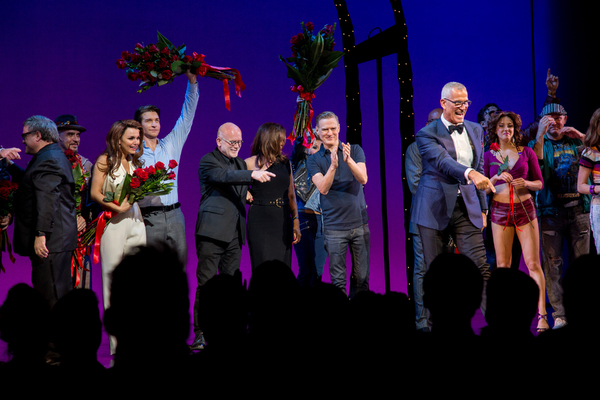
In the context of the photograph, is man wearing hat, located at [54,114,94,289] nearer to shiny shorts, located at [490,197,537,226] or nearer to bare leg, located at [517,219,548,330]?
shiny shorts, located at [490,197,537,226]

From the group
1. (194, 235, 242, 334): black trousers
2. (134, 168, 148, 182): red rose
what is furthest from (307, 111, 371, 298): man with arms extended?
(134, 168, 148, 182): red rose

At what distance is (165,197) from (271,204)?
774 mm

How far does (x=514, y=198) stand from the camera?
4297mm

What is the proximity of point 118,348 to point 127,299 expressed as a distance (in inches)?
6.4

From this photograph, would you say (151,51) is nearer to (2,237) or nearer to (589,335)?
(2,237)

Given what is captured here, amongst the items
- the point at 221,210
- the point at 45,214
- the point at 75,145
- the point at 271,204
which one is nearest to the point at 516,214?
the point at 271,204

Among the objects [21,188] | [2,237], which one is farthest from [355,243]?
[2,237]

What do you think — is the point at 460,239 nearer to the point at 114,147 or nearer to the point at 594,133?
the point at 594,133

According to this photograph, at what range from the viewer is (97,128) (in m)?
5.53

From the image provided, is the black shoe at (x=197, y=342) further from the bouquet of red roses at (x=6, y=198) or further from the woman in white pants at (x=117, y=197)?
the bouquet of red roses at (x=6, y=198)

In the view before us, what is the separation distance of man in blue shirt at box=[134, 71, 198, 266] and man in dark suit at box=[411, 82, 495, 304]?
1.69 meters

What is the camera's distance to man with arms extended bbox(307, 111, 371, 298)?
4195mm

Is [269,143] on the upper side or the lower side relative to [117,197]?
upper

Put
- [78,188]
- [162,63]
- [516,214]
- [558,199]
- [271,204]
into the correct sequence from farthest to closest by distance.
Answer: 1. [558,199]
2. [78,188]
3. [516,214]
4. [271,204]
5. [162,63]
